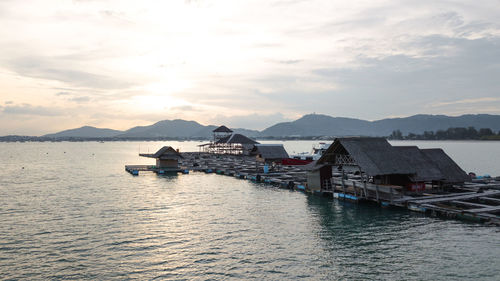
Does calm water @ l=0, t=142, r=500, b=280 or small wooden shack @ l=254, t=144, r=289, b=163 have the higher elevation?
small wooden shack @ l=254, t=144, r=289, b=163

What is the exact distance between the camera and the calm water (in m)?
19.6

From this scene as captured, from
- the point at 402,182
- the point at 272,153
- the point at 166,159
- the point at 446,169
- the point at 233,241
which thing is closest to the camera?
the point at 233,241

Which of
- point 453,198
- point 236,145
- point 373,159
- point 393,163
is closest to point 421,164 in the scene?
point 393,163

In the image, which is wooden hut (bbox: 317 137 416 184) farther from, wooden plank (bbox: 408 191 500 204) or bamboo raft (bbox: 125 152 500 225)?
wooden plank (bbox: 408 191 500 204)

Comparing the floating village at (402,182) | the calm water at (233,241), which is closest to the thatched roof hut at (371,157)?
the floating village at (402,182)

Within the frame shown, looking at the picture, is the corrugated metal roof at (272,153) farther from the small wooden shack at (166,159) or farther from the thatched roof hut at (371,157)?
the thatched roof hut at (371,157)

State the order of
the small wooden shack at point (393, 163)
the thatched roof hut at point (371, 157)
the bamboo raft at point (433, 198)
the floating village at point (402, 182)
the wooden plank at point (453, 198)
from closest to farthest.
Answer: the bamboo raft at point (433, 198) → the floating village at point (402, 182) → the wooden plank at point (453, 198) → the thatched roof hut at point (371, 157) → the small wooden shack at point (393, 163)

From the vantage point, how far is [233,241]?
82.4 feet

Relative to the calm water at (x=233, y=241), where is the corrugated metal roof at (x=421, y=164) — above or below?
above

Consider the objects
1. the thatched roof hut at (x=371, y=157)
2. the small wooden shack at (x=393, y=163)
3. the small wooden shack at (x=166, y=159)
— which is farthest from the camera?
the small wooden shack at (x=166, y=159)

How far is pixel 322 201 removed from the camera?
136 feet

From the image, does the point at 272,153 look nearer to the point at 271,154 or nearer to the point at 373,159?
the point at 271,154

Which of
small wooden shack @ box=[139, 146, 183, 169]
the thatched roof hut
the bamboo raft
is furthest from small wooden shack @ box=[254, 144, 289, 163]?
the thatched roof hut

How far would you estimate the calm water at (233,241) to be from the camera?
19562 millimetres
